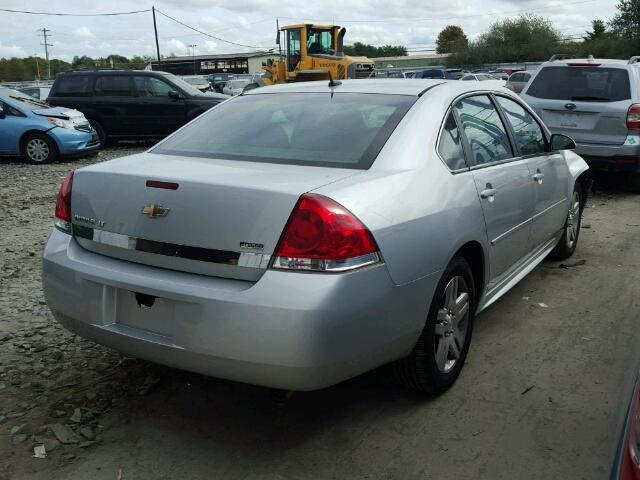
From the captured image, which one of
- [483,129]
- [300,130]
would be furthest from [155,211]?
[483,129]

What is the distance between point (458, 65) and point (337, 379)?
80.7 meters

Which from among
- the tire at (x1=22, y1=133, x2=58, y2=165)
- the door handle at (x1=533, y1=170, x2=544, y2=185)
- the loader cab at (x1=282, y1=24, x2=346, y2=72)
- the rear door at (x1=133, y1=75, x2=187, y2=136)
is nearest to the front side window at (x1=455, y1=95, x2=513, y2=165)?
the door handle at (x1=533, y1=170, x2=544, y2=185)

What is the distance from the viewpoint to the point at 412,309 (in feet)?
9.46

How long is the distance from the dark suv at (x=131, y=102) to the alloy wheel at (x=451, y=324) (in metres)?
12.1

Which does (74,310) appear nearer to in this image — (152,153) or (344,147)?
(152,153)

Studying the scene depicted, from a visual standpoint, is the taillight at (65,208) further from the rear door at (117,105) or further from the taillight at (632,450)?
the rear door at (117,105)

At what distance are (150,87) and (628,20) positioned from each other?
58.0 metres

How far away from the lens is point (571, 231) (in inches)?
226

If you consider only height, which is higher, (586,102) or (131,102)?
(131,102)

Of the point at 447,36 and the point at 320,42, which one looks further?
the point at 447,36

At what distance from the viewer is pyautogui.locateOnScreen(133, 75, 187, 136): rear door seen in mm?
14688

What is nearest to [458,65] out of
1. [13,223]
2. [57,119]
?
[57,119]

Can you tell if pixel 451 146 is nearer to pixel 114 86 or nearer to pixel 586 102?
pixel 586 102

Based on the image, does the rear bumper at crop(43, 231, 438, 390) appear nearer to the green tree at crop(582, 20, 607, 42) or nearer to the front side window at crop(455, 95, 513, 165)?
the front side window at crop(455, 95, 513, 165)
